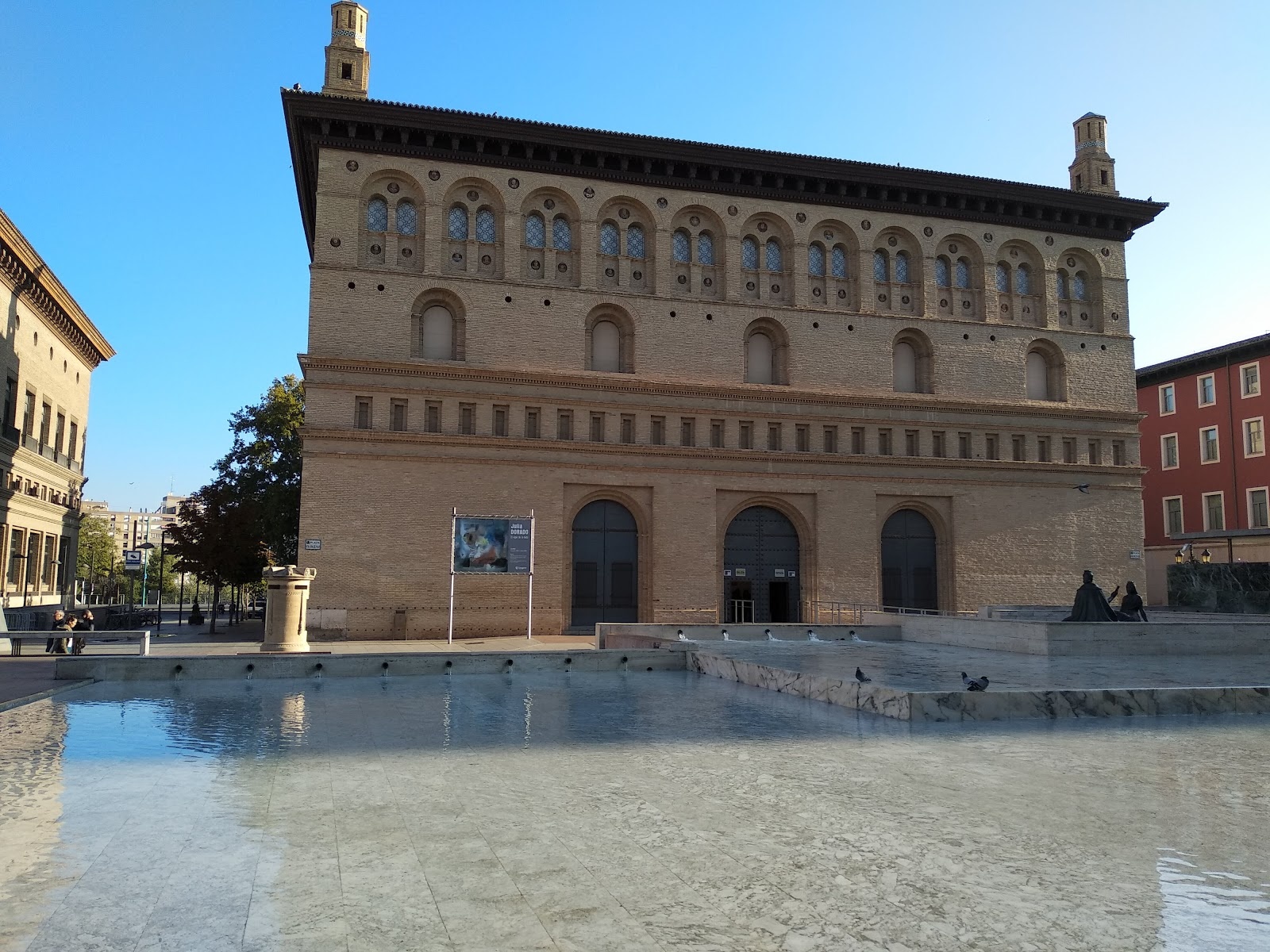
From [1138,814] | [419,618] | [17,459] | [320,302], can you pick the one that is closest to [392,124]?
[320,302]

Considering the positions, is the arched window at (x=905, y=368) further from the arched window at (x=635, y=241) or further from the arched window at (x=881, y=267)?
the arched window at (x=635, y=241)

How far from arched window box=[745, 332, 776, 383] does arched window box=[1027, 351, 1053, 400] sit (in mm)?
11159

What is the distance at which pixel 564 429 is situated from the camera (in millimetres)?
32562

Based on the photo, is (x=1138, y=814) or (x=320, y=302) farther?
(x=320, y=302)

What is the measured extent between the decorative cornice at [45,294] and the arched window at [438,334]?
1608cm

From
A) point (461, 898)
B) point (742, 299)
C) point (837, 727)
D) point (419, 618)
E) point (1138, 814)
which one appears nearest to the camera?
point (461, 898)

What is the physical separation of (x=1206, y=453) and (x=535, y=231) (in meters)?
37.3

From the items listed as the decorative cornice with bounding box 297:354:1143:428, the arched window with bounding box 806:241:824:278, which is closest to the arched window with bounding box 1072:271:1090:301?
the decorative cornice with bounding box 297:354:1143:428

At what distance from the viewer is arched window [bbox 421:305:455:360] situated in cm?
3212

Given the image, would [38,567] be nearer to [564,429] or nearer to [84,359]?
[84,359]

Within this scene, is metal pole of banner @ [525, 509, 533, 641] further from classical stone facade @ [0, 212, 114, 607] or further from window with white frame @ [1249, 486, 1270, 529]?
window with white frame @ [1249, 486, 1270, 529]

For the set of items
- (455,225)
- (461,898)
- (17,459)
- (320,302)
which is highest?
(455,225)

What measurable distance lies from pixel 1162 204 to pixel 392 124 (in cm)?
3095

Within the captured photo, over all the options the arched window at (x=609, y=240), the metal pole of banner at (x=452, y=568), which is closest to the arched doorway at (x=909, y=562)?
the arched window at (x=609, y=240)
